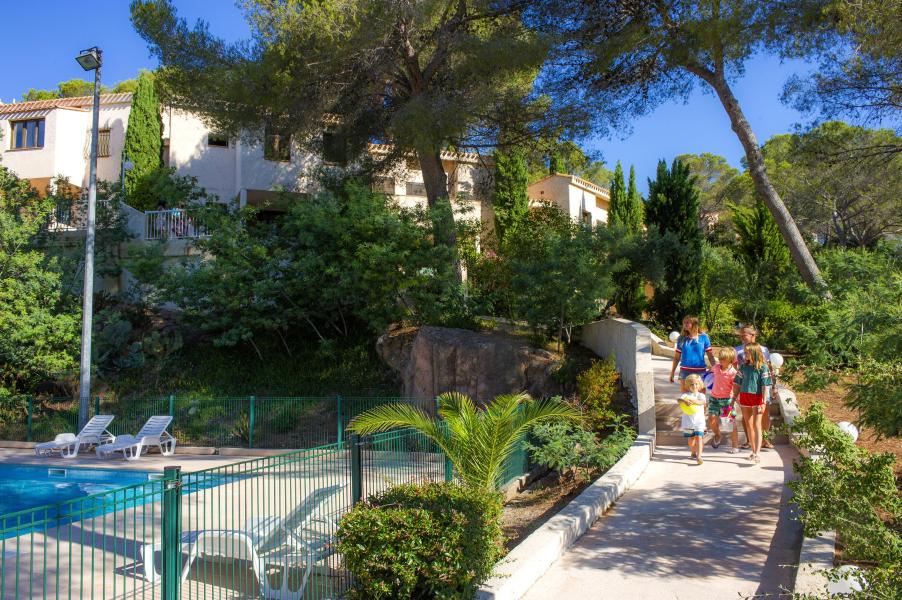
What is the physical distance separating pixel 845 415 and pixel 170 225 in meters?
21.5

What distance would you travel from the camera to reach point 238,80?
1992cm

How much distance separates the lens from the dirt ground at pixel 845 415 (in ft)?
30.7

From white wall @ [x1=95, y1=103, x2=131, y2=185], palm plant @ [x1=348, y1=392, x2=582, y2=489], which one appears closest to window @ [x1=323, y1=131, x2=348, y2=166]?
white wall @ [x1=95, y1=103, x2=131, y2=185]

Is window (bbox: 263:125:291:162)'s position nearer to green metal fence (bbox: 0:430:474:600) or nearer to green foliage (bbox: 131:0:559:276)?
green foliage (bbox: 131:0:559:276)

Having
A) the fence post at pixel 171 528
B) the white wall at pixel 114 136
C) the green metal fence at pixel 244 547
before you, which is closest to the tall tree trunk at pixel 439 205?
the green metal fence at pixel 244 547

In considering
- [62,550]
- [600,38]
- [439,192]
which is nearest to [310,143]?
[439,192]

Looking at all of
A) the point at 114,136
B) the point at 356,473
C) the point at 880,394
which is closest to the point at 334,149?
the point at 114,136

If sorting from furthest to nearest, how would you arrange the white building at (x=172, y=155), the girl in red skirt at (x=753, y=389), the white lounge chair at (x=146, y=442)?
the white building at (x=172, y=155), the white lounge chair at (x=146, y=442), the girl in red skirt at (x=753, y=389)

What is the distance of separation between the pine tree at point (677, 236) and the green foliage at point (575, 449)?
12.5 metres

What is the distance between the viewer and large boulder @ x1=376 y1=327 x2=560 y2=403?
1522cm

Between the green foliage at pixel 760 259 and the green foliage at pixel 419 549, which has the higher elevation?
the green foliage at pixel 760 259

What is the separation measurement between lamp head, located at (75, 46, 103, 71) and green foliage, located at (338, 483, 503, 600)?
16.8m

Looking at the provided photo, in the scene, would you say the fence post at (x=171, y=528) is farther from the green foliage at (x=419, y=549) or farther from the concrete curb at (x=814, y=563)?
the concrete curb at (x=814, y=563)

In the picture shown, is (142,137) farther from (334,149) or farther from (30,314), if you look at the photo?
(334,149)
